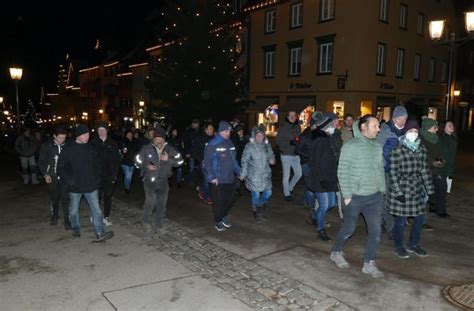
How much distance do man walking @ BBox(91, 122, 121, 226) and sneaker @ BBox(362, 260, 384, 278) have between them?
192 inches

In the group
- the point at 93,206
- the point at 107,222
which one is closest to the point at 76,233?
the point at 93,206

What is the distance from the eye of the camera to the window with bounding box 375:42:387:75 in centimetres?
2420

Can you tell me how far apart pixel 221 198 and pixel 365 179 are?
3025 mm

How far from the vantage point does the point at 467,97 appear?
1678 inches

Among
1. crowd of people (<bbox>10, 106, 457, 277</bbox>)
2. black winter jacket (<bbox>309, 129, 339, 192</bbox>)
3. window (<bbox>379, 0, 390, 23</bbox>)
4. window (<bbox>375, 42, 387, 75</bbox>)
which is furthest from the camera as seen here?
window (<bbox>375, 42, 387, 75</bbox>)

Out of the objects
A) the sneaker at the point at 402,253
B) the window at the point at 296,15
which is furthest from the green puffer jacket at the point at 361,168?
the window at the point at 296,15

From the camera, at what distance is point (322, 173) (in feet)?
22.6

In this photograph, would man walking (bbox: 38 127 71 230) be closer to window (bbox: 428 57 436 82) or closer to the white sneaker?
the white sneaker

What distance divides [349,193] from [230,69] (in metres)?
15.9

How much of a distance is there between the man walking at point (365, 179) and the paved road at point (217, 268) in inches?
26.2

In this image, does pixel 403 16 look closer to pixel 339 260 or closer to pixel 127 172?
pixel 127 172

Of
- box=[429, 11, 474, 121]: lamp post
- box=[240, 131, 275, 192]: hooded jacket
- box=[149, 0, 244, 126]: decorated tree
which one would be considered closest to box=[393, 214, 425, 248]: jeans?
box=[240, 131, 275, 192]: hooded jacket

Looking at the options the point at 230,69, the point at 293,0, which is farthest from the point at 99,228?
the point at 293,0

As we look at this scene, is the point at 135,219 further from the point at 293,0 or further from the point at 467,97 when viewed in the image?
the point at 467,97
